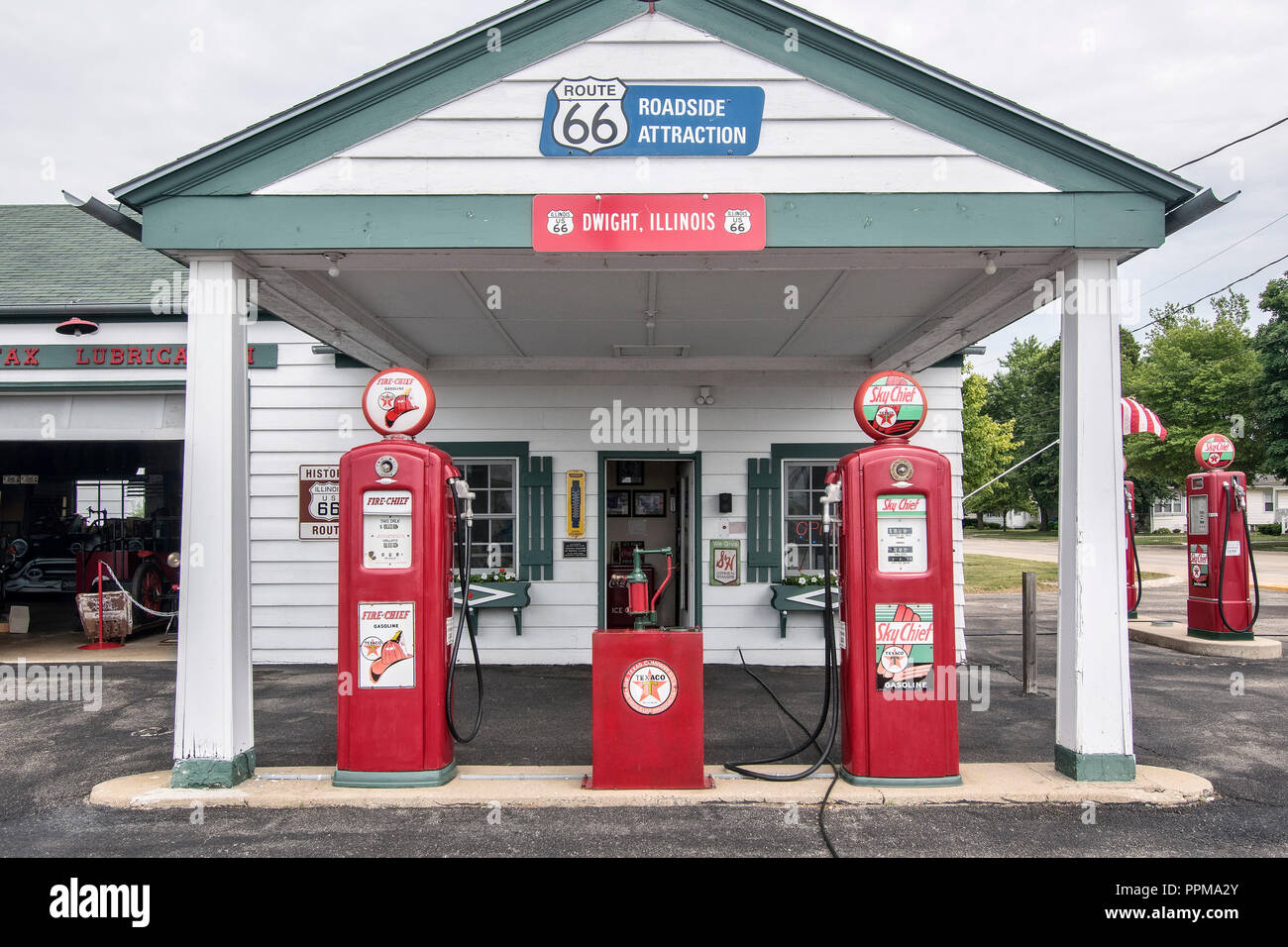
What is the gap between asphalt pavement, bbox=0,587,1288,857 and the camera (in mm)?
4164

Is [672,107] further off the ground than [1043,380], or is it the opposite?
[1043,380]

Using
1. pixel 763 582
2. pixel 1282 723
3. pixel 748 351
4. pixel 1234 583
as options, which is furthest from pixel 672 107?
pixel 1234 583

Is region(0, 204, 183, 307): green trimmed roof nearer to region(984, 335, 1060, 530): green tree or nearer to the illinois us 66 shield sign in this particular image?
the illinois us 66 shield sign

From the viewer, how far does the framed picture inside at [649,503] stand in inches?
411

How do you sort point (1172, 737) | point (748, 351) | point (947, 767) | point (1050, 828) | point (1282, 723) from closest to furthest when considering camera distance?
1. point (1050, 828)
2. point (947, 767)
3. point (1172, 737)
4. point (1282, 723)
5. point (748, 351)

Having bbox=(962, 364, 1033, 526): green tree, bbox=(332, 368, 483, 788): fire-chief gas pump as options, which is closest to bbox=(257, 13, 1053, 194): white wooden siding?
bbox=(332, 368, 483, 788): fire-chief gas pump

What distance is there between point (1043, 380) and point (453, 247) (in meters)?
56.5

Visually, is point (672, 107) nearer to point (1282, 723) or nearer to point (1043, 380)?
point (1282, 723)

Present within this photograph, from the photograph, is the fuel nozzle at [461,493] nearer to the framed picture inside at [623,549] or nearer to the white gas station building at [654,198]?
the white gas station building at [654,198]

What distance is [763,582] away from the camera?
29.3 feet

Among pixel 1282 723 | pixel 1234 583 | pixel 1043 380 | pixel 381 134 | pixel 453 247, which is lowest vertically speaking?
pixel 1282 723

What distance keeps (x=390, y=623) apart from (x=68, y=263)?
897 centimetres

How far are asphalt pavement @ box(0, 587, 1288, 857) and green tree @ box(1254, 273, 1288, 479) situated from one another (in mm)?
25558

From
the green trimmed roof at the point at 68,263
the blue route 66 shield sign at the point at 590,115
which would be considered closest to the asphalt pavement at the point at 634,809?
the blue route 66 shield sign at the point at 590,115
